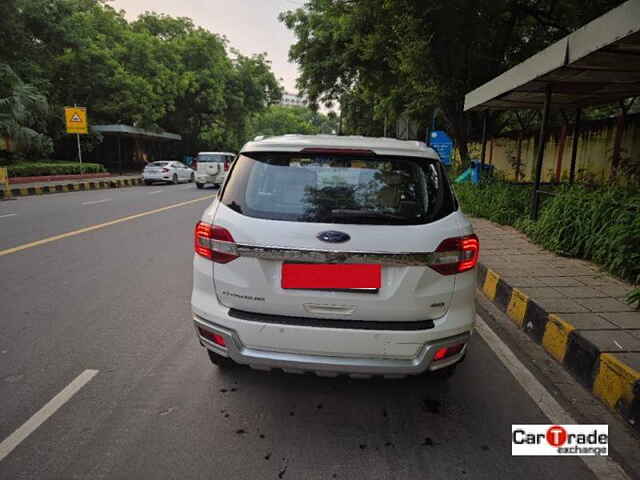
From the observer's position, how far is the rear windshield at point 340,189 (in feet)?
8.16

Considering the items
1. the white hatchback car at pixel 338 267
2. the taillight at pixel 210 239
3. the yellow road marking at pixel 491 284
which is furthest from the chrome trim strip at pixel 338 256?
the yellow road marking at pixel 491 284

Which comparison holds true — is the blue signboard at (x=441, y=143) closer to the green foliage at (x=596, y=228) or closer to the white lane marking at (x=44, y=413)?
the green foliage at (x=596, y=228)

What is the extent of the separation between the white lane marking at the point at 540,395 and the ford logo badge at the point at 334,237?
63.3 inches

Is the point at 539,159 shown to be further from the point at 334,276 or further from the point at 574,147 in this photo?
the point at 334,276

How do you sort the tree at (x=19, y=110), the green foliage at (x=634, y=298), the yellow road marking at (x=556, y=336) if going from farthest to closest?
the tree at (x=19, y=110) < the green foliage at (x=634, y=298) < the yellow road marking at (x=556, y=336)

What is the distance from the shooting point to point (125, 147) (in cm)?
3412

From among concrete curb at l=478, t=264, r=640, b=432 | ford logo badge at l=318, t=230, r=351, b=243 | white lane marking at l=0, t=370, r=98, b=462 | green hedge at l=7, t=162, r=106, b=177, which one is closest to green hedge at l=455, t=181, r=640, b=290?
concrete curb at l=478, t=264, r=640, b=432

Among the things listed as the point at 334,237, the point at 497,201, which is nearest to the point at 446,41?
the point at 497,201

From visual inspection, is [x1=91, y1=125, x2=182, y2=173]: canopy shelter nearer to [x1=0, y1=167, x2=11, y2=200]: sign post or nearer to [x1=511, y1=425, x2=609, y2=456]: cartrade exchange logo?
[x1=0, y1=167, x2=11, y2=200]: sign post

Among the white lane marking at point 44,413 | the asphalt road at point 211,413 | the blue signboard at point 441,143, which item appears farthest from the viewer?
the blue signboard at point 441,143

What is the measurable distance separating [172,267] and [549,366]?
440 centimetres

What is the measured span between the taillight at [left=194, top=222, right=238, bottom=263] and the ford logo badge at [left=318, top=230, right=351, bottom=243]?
18.9 inches

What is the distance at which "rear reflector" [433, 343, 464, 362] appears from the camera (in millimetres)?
2473

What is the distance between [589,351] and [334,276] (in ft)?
6.77
